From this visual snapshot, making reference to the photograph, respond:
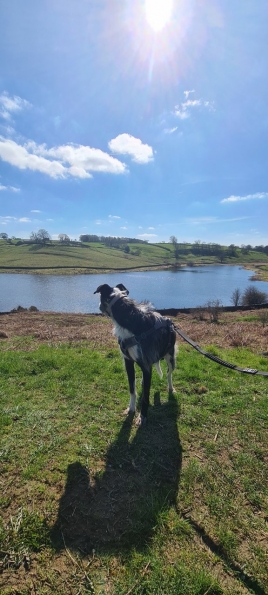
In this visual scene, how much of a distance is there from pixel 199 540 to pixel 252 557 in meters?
0.58

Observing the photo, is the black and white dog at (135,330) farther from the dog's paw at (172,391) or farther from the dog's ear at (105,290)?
the dog's paw at (172,391)

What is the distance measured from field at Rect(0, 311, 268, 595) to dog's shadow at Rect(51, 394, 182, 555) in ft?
0.05

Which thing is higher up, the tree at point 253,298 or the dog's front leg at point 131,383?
the dog's front leg at point 131,383

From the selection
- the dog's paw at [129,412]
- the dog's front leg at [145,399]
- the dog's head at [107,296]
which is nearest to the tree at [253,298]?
the dog's paw at [129,412]

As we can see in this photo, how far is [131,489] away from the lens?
3936 millimetres

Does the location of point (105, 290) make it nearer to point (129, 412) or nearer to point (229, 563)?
point (129, 412)

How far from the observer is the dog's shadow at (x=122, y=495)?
10.5ft

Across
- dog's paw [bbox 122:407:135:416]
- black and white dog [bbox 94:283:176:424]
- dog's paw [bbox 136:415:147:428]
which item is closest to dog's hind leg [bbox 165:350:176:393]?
black and white dog [bbox 94:283:176:424]

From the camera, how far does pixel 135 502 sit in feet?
12.1

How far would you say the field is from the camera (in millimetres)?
2814

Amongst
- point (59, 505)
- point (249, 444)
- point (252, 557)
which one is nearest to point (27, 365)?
point (59, 505)

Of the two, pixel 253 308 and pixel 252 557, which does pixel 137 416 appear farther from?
pixel 253 308

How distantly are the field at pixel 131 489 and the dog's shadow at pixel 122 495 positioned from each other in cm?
2

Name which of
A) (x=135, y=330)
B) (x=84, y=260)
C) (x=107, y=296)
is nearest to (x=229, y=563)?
(x=135, y=330)
